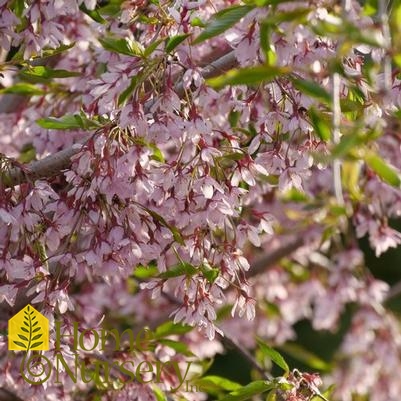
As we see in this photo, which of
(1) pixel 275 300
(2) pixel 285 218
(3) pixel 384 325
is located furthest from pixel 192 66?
(3) pixel 384 325

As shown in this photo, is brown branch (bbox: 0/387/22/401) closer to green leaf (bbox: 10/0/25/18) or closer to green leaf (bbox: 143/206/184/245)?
green leaf (bbox: 143/206/184/245)

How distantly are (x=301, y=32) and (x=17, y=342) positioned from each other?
36.9 inches

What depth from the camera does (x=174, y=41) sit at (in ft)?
5.44

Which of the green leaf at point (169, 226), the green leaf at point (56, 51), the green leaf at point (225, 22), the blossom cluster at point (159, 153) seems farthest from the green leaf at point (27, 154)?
the green leaf at point (225, 22)

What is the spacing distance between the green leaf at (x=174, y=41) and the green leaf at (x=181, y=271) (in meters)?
0.40

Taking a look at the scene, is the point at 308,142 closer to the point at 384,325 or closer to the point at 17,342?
the point at 17,342

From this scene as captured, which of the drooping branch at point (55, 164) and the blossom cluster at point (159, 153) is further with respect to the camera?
the drooping branch at point (55, 164)

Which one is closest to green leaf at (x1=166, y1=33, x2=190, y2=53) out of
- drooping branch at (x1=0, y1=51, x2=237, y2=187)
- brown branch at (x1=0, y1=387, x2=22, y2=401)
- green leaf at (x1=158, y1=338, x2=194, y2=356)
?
drooping branch at (x1=0, y1=51, x2=237, y2=187)

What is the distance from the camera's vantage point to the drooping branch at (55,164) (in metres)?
1.84

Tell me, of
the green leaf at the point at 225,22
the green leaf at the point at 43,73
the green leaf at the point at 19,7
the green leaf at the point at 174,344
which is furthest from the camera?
the green leaf at the point at 174,344

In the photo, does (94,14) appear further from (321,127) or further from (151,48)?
(321,127)

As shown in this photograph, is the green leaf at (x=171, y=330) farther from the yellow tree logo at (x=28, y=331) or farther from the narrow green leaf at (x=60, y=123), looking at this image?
the narrow green leaf at (x=60, y=123)

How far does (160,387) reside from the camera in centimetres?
219

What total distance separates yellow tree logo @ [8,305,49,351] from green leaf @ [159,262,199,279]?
253 millimetres
